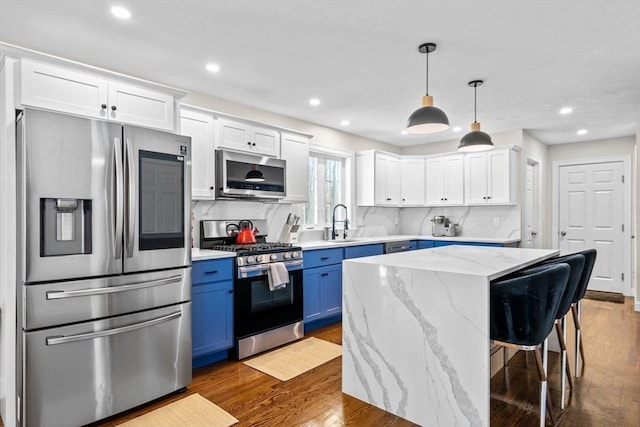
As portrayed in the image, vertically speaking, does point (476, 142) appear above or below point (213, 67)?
below

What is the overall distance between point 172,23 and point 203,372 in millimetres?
2485

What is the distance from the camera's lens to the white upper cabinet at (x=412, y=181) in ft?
19.5

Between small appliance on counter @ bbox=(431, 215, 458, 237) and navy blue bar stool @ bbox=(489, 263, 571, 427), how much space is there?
3.78 meters

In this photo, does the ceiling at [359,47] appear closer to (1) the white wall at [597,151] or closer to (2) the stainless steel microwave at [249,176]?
(2) the stainless steel microwave at [249,176]

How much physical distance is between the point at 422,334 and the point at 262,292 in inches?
63.8

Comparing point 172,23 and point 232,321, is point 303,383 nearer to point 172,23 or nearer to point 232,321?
point 232,321

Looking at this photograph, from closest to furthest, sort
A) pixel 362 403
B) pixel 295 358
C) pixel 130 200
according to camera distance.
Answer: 1. pixel 130 200
2. pixel 362 403
3. pixel 295 358

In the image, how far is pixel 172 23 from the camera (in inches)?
93.6

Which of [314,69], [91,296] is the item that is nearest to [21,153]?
[91,296]

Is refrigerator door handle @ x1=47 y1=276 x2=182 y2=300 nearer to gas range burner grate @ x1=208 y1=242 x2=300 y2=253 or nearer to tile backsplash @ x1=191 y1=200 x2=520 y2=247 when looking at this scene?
gas range burner grate @ x1=208 y1=242 x2=300 y2=253

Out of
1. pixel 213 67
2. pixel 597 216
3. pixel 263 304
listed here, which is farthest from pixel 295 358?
pixel 597 216

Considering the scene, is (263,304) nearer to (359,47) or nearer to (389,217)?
(359,47)

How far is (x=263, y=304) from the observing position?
3393 mm

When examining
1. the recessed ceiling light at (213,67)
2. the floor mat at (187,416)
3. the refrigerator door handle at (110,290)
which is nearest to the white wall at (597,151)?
the recessed ceiling light at (213,67)
